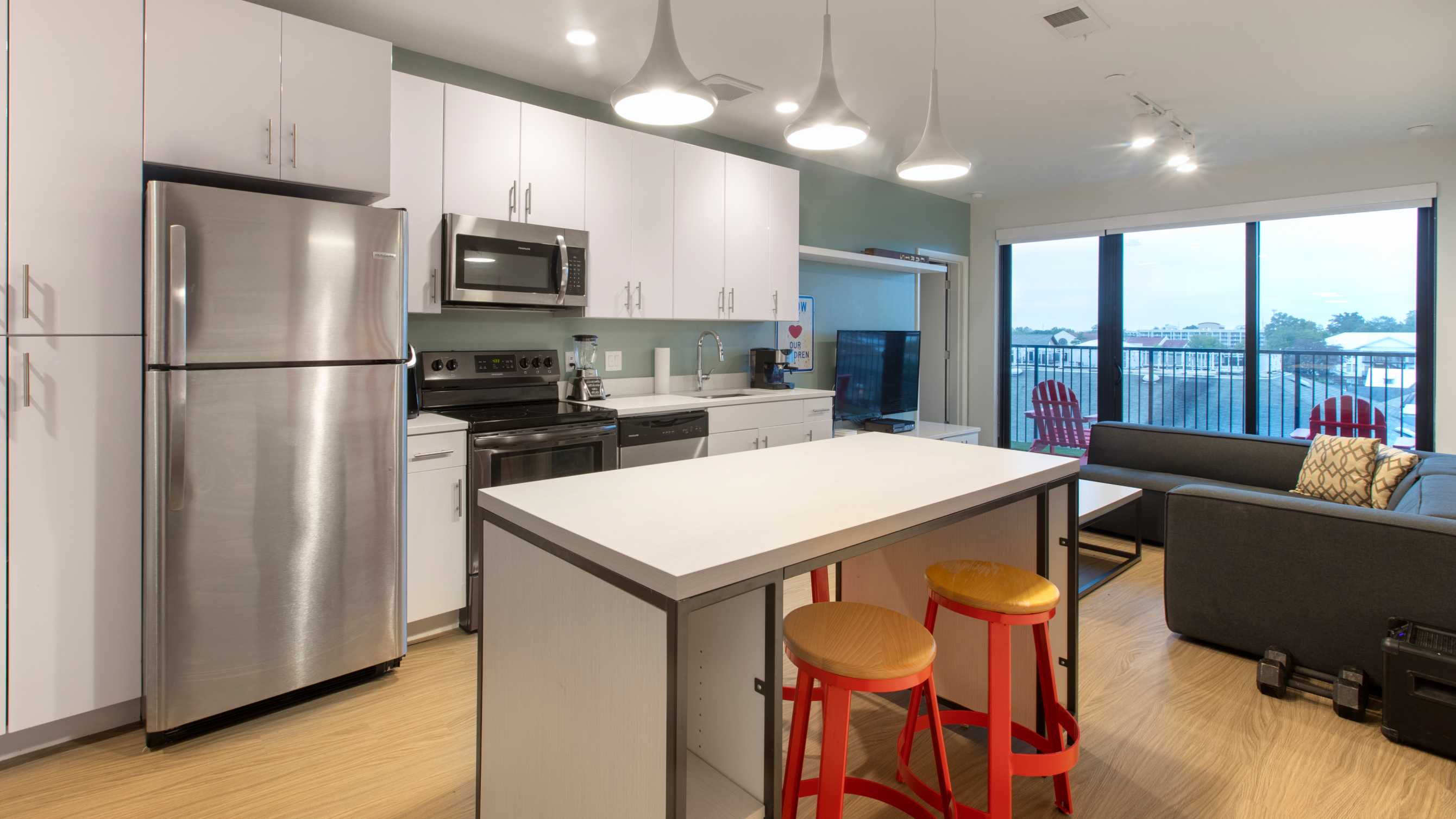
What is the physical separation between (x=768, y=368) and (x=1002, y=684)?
3.24m

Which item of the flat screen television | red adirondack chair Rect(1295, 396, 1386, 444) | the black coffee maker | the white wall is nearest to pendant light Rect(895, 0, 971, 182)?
the black coffee maker

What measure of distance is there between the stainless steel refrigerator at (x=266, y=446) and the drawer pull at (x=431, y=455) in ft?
0.65

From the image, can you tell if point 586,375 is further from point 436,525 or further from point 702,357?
point 436,525

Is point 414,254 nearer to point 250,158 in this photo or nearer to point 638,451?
point 250,158

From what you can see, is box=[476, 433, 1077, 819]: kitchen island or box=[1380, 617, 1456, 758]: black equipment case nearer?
box=[476, 433, 1077, 819]: kitchen island

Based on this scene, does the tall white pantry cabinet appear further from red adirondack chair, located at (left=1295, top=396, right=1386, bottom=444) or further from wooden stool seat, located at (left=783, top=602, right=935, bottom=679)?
red adirondack chair, located at (left=1295, top=396, right=1386, bottom=444)

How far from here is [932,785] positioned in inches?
81.6

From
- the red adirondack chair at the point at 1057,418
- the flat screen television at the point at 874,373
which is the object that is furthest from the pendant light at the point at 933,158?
the red adirondack chair at the point at 1057,418

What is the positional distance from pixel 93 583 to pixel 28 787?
559 millimetres

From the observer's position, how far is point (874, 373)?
18.6ft

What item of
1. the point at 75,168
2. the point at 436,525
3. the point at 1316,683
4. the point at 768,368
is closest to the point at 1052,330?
the point at 768,368

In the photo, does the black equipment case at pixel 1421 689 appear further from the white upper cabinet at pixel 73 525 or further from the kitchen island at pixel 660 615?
the white upper cabinet at pixel 73 525

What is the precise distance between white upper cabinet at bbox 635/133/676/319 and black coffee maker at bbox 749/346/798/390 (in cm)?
96

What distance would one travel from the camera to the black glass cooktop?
120 inches
